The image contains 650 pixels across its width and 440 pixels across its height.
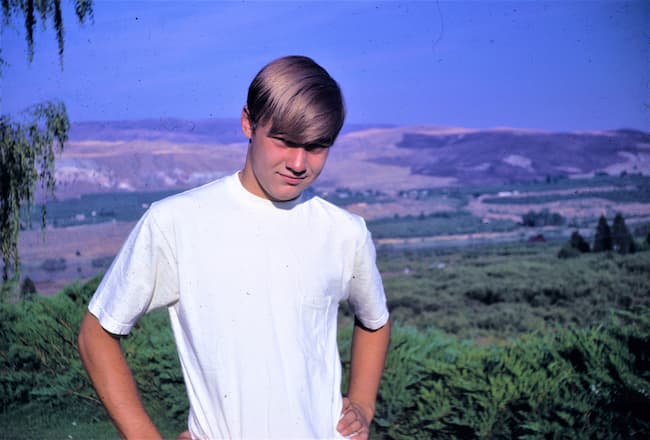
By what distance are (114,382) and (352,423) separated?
58cm

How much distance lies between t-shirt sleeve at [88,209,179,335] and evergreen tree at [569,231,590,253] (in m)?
5.42

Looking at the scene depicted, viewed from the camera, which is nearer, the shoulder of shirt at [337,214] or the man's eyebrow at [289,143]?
the man's eyebrow at [289,143]

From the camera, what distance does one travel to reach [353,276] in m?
1.96

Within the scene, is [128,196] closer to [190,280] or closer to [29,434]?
[29,434]

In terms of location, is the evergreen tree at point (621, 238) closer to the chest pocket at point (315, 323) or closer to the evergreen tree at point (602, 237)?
the evergreen tree at point (602, 237)

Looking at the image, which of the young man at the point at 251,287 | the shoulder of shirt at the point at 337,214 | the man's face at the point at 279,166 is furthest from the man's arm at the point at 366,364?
the man's face at the point at 279,166

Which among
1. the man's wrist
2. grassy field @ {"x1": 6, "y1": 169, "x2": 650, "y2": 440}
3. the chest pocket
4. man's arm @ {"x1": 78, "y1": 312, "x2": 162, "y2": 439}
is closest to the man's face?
A: the chest pocket

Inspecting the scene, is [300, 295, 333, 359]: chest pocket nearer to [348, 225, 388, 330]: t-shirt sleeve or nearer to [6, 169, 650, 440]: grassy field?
[348, 225, 388, 330]: t-shirt sleeve

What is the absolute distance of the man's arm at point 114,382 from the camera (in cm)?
166

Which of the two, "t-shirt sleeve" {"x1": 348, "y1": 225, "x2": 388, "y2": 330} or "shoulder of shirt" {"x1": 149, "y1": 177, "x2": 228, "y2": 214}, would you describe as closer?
"shoulder of shirt" {"x1": 149, "y1": 177, "x2": 228, "y2": 214}

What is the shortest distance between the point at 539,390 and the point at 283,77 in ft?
8.45

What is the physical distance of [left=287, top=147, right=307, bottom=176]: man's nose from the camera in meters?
1.75

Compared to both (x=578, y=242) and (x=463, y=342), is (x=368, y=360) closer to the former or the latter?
(x=463, y=342)

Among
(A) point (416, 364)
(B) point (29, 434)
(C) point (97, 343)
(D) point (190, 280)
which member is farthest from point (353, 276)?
(B) point (29, 434)
